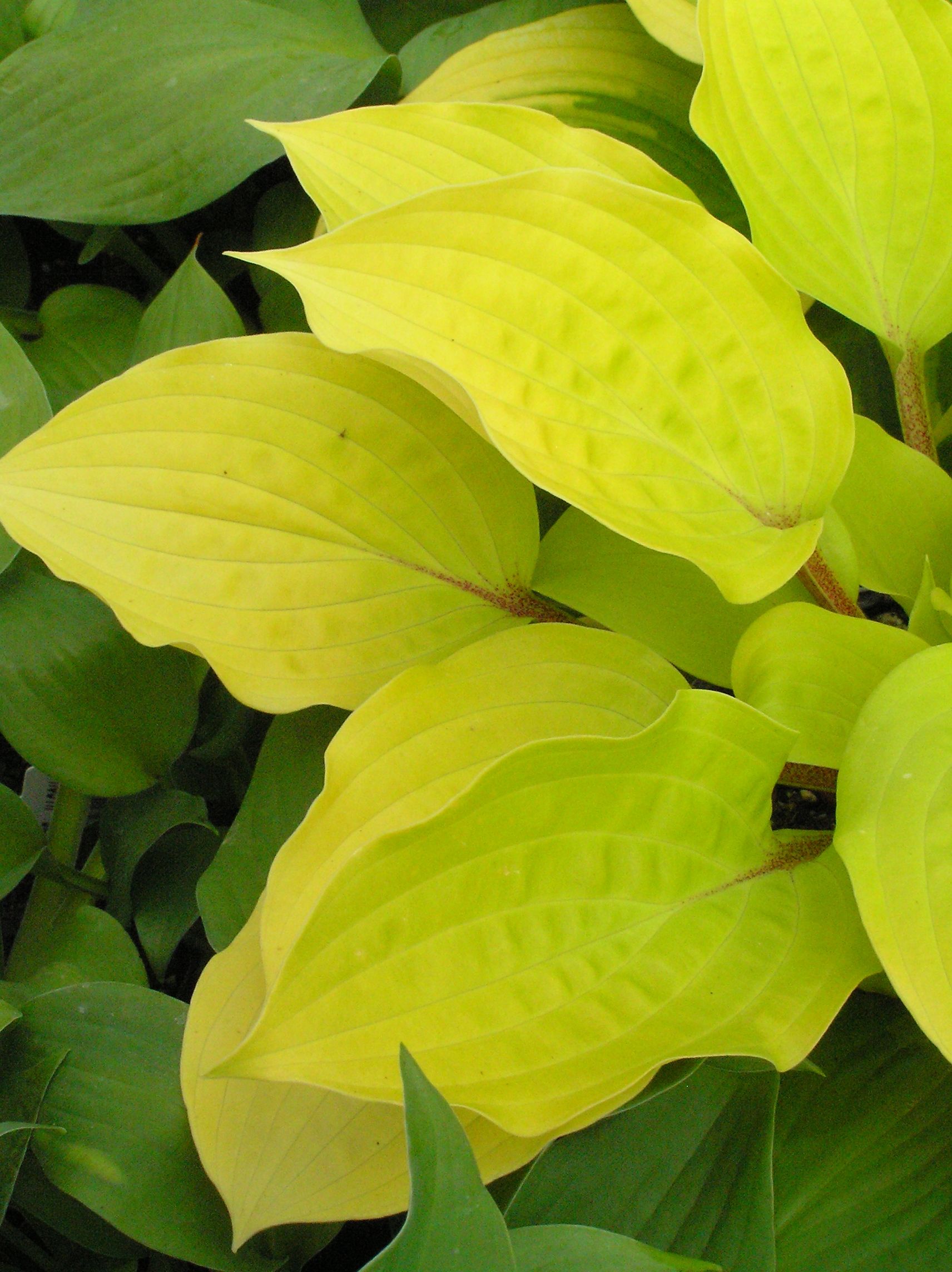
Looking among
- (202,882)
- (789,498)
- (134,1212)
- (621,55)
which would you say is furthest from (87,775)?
(621,55)

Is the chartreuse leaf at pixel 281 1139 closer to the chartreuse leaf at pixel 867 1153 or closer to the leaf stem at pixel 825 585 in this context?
the chartreuse leaf at pixel 867 1153

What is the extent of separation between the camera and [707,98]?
0.60 meters

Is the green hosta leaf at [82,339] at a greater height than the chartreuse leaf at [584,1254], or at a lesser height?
greater

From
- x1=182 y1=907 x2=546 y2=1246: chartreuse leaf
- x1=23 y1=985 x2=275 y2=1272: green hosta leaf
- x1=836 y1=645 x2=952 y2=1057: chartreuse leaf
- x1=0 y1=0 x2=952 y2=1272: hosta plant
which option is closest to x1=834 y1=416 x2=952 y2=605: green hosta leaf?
x1=0 y1=0 x2=952 y2=1272: hosta plant

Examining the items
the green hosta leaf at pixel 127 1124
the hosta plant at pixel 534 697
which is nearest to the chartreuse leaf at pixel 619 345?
the hosta plant at pixel 534 697

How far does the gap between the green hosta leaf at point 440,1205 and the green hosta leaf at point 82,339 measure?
2.41 ft

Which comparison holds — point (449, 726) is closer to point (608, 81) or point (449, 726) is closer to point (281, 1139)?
point (281, 1139)

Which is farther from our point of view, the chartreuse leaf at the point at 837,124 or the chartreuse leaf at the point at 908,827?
the chartreuse leaf at the point at 837,124

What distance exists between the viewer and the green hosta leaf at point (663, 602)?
0.63 meters

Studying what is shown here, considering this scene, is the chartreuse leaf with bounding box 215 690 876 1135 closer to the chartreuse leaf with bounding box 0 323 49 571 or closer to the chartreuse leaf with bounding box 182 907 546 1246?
the chartreuse leaf with bounding box 182 907 546 1246

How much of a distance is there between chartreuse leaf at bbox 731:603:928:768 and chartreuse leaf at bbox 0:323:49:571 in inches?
20.0

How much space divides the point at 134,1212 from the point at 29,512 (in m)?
0.38

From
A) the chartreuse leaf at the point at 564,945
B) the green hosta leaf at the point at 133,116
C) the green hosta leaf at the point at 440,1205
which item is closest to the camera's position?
the green hosta leaf at the point at 440,1205

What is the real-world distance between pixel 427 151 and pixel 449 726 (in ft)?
1.11
